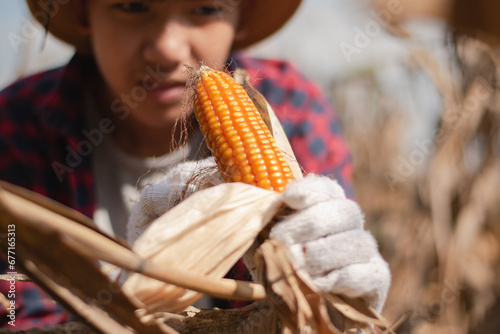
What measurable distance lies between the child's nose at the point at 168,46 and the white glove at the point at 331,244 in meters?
0.61

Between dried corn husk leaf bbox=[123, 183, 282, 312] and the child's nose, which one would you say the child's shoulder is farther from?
dried corn husk leaf bbox=[123, 183, 282, 312]

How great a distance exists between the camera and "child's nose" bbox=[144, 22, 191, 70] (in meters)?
1.06

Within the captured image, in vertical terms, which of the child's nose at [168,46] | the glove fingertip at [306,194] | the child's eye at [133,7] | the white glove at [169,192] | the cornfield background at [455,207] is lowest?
the cornfield background at [455,207]

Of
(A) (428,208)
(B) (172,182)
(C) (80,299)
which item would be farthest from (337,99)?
(C) (80,299)

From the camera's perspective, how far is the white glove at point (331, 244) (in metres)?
0.56

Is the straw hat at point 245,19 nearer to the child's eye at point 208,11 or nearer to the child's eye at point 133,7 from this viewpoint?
the child's eye at point 208,11

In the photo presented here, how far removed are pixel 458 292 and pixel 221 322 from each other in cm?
186

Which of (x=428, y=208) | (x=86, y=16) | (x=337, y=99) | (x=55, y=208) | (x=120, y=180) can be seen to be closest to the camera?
(x=55, y=208)

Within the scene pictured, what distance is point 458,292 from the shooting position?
2125mm

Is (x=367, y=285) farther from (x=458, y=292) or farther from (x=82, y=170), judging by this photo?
(x=458, y=292)

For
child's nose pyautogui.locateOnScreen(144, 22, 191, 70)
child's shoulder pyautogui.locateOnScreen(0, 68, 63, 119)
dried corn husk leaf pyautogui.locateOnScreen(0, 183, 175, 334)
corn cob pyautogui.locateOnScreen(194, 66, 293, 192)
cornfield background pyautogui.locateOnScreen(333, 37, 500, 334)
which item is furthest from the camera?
cornfield background pyautogui.locateOnScreen(333, 37, 500, 334)

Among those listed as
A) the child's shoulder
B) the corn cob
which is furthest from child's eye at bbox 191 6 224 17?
the child's shoulder

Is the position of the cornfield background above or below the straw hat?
below

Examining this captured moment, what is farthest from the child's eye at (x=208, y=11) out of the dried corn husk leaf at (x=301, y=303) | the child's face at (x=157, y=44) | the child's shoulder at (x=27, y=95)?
the dried corn husk leaf at (x=301, y=303)
